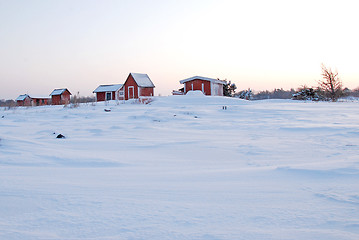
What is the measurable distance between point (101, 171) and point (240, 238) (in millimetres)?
1815

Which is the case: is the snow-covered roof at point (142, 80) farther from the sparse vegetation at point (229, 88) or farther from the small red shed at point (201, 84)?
the sparse vegetation at point (229, 88)

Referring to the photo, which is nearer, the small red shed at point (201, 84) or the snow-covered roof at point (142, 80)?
the small red shed at point (201, 84)

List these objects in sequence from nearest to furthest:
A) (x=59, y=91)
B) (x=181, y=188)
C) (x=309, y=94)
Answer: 1. (x=181, y=188)
2. (x=309, y=94)
3. (x=59, y=91)

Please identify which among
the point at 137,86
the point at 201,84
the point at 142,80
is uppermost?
the point at 142,80

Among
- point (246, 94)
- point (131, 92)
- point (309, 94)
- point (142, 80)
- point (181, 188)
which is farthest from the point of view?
point (246, 94)

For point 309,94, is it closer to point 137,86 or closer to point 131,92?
point 137,86

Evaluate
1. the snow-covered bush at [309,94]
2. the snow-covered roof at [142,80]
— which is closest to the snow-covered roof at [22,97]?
the snow-covered roof at [142,80]

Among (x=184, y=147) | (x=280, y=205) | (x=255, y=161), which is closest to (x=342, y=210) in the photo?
(x=280, y=205)

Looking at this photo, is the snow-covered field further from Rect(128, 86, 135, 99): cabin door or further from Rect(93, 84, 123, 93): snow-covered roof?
Rect(93, 84, 123, 93): snow-covered roof

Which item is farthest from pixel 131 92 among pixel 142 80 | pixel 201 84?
pixel 201 84

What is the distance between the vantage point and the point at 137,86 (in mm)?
31562

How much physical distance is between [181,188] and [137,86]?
30063 millimetres

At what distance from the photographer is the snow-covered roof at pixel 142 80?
105 ft

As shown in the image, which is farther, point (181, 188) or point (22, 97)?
point (22, 97)
